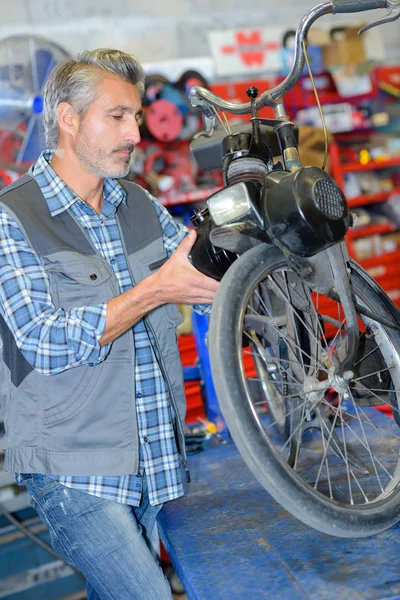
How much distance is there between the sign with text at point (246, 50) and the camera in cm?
489

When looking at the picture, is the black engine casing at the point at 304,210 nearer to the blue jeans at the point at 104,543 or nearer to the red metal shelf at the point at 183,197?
the blue jeans at the point at 104,543

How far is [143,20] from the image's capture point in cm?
487

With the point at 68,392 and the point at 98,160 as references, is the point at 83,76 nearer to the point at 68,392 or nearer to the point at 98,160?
the point at 98,160

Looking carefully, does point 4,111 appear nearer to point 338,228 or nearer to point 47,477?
point 47,477

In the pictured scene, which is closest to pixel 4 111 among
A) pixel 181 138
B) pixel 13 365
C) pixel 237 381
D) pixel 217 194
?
pixel 181 138

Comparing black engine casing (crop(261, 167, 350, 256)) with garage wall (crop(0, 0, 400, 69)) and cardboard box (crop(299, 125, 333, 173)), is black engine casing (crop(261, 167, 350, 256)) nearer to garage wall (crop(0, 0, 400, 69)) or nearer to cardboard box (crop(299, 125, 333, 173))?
cardboard box (crop(299, 125, 333, 173))

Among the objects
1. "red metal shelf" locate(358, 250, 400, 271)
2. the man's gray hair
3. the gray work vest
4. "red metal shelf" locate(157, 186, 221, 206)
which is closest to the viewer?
the gray work vest

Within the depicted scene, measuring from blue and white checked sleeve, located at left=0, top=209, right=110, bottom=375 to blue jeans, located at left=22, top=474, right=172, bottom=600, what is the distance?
0.30m

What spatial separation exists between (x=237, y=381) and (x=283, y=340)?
15.0 inches

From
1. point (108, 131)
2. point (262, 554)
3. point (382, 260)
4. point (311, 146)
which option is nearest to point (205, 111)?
point (108, 131)

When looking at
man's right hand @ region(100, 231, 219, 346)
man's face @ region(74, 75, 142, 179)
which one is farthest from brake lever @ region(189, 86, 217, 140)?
man's right hand @ region(100, 231, 219, 346)

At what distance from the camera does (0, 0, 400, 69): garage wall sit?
4621mm

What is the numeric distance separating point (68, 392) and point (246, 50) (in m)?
4.08

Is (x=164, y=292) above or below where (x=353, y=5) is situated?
below
